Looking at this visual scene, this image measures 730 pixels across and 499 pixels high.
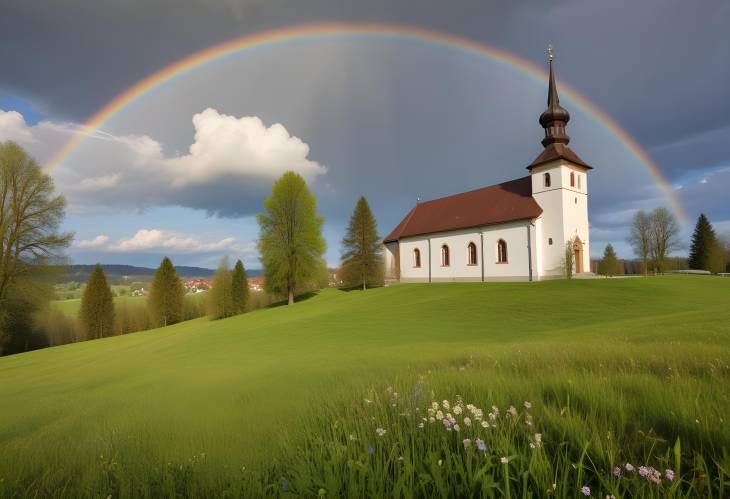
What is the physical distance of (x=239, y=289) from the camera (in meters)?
52.4

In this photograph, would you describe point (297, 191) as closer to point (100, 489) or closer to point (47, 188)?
point (47, 188)

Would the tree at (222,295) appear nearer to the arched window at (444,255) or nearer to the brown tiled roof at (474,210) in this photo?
the brown tiled roof at (474,210)

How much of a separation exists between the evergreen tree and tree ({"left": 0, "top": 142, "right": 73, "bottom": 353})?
298 ft

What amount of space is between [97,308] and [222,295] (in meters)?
15.1

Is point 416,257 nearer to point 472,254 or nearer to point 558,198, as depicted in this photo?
point 472,254

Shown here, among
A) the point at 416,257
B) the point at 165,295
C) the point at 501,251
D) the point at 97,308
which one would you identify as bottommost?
the point at 97,308

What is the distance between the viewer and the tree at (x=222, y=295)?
51312 mm

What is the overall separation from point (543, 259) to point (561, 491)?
41.5m

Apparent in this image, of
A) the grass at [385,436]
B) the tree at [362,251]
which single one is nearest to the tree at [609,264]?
the tree at [362,251]

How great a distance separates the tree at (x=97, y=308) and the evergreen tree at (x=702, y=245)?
Result: 9484 centimetres

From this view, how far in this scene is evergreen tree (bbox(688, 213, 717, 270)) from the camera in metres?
64.4

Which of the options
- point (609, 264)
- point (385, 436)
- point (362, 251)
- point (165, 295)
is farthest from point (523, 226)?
point (165, 295)

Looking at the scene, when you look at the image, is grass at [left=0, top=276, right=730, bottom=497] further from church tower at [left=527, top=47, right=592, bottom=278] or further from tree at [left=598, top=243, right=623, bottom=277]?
tree at [left=598, top=243, right=623, bottom=277]

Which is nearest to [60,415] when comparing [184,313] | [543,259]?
[543,259]
